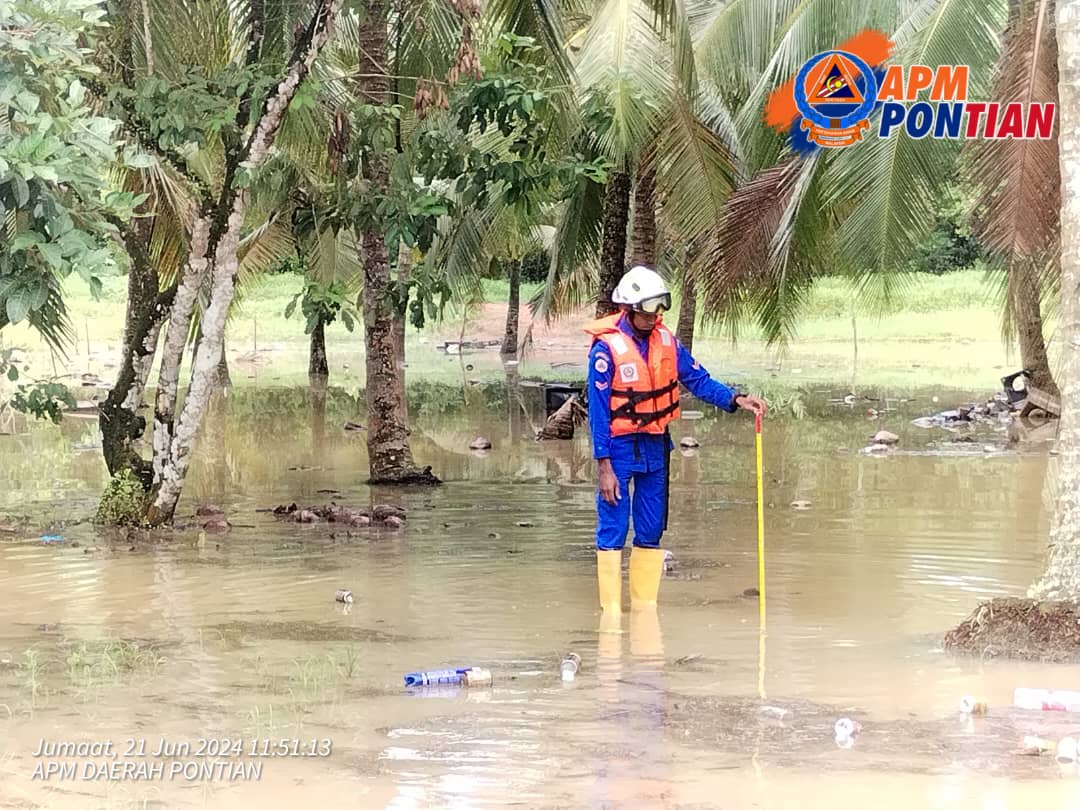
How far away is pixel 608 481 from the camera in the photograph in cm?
757

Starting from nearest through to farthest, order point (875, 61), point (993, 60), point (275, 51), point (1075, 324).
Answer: point (1075, 324), point (275, 51), point (993, 60), point (875, 61)

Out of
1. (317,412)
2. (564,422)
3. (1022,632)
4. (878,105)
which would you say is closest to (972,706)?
(1022,632)

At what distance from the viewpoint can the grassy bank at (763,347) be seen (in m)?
28.1

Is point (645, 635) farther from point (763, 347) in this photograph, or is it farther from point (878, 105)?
point (763, 347)

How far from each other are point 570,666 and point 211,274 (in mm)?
4892

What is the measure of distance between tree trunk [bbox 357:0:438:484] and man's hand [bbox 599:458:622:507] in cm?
475

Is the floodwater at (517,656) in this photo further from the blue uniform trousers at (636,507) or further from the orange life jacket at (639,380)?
the orange life jacket at (639,380)

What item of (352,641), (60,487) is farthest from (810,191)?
(352,641)

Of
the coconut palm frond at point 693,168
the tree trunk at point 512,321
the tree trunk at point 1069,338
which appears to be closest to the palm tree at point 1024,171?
the tree trunk at point 1069,338

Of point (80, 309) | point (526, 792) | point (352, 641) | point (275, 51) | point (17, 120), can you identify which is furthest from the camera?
point (80, 309)

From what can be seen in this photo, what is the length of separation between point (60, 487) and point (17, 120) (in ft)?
27.4

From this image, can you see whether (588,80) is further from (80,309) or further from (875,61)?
(80,309)

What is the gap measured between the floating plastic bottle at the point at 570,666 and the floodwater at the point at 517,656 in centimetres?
5

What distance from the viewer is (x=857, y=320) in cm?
3584
